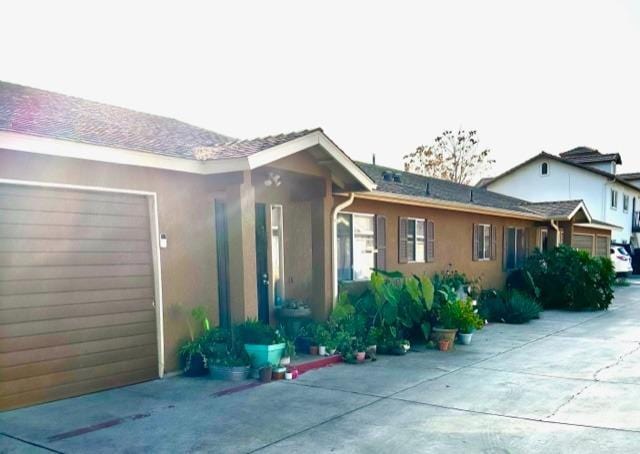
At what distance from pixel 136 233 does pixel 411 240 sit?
24.1 ft

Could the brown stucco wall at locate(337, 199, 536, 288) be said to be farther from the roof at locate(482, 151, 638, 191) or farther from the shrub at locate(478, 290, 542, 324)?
the roof at locate(482, 151, 638, 191)

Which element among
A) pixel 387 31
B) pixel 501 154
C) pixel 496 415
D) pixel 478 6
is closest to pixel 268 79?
pixel 387 31

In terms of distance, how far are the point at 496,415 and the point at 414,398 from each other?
100 cm

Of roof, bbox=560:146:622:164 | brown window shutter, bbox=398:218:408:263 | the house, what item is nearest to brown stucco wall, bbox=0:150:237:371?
the house

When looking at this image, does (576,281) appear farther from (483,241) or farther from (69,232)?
(69,232)

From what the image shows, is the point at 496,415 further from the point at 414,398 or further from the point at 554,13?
the point at 554,13

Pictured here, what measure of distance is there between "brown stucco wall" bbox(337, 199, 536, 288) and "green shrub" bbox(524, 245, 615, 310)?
1544mm

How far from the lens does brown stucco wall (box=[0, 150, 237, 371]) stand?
21.2ft

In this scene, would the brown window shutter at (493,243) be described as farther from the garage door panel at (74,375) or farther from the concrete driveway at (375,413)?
the garage door panel at (74,375)

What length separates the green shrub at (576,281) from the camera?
49.4 ft

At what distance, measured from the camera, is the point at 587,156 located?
32.5 m

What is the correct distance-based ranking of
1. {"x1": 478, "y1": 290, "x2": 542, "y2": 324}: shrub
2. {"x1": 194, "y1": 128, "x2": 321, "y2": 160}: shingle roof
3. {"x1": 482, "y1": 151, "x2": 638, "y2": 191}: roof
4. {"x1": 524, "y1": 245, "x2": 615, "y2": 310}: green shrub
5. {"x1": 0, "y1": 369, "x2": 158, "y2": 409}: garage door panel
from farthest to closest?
{"x1": 482, "y1": 151, "x2": 638, "y2": 191}: roof < {"x1": 524, "y1": 245, "x2": 615, "y2": 310}: green shrub < {"x1": 478, "y1": 290, "x2": 542, "y2": 324}: shrub < {"x1": 194, "y1": 128, "x2": 321, "y2": 160}: shingle roof < {"x1": 0, "y1": 369, "x2": 158, "y2": 409}: garage door panel

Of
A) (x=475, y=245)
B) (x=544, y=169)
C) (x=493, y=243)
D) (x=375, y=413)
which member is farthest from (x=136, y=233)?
(x=544, y=169)

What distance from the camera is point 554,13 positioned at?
8938 mm
